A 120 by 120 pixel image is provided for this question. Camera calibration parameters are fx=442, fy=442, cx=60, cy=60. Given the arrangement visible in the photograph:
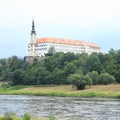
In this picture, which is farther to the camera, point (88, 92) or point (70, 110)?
point (88, 92)

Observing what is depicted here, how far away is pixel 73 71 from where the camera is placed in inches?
5413

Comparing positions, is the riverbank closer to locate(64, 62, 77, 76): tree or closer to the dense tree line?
the dense tree line

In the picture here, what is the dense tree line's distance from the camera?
385ft

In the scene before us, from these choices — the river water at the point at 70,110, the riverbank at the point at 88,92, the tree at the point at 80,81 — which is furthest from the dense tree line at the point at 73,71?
the river water at the point at 70,110

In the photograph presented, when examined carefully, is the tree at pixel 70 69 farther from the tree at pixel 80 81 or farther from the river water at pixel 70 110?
the river water at pixel 70 110

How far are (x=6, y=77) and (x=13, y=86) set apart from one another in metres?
24.5

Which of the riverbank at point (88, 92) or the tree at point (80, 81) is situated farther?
the tree at point (80, 81)

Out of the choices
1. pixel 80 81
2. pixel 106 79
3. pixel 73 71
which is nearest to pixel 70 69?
pixel 73 71

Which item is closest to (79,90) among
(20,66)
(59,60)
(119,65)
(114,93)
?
(114,93)

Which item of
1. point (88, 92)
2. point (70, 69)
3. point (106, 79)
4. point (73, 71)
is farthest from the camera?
point (70, 69)

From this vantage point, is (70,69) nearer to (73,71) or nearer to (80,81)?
(73,71)

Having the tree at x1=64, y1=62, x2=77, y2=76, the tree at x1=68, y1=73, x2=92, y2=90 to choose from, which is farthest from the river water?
the tree at x1=64, y1=62, x2=77, y2=76

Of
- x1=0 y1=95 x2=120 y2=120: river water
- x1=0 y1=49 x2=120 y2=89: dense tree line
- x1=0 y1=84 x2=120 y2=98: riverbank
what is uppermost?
x1=0 y1=49 x2=120 y2=89: dense tree line

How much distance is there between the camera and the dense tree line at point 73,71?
385 ft
